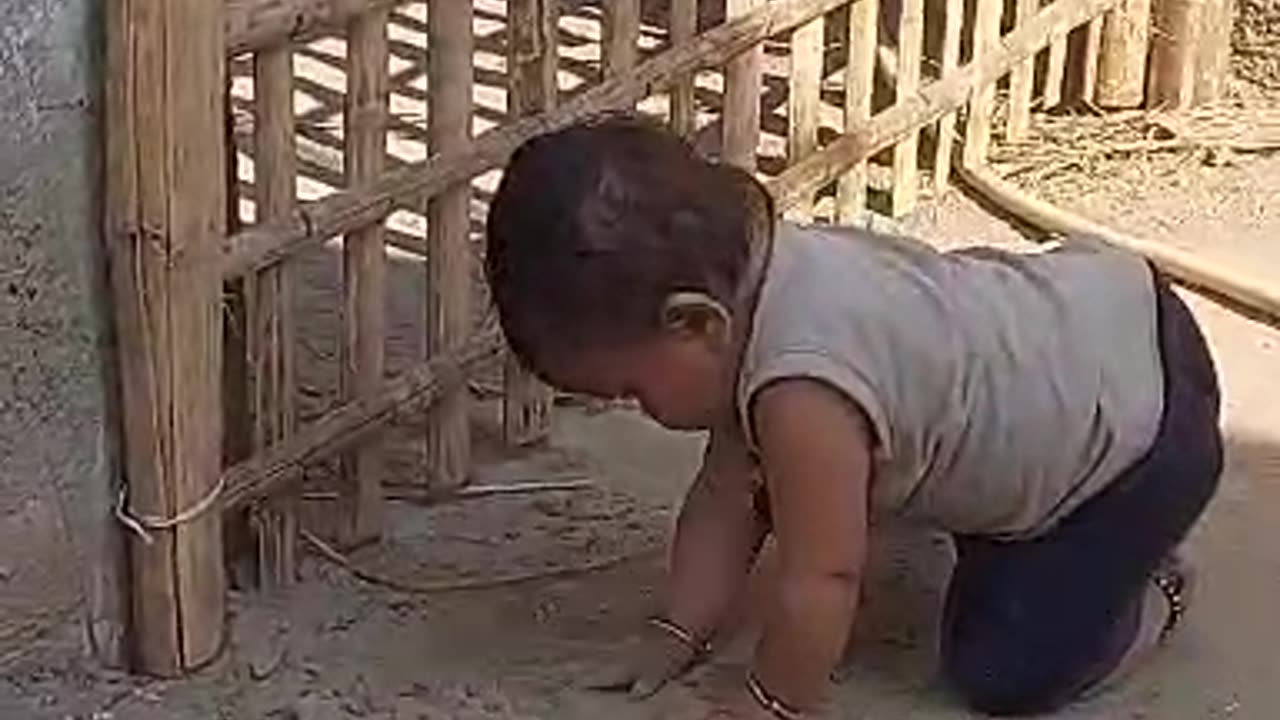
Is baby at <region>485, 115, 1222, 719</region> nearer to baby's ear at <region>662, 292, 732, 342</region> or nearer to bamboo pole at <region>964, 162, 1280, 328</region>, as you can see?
baby's ear at <region>662, 292, 732, 342</region>

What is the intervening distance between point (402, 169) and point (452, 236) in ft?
0.49

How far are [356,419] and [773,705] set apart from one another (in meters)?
0.72

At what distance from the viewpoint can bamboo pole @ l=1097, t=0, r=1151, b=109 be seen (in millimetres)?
4754

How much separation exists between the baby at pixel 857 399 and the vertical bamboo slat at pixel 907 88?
4.36ft

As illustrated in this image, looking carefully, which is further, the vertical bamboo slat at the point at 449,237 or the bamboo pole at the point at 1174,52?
the bamboo pole at the point at 1174,52

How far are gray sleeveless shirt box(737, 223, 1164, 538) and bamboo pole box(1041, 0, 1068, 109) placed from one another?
1.92 m

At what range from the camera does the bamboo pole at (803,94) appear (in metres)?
3.89

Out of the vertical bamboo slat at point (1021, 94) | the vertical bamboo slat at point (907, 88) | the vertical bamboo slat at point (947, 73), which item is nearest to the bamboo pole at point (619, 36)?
the vertical bamboo slat at point (907, 88)

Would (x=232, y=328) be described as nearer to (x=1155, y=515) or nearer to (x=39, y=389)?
(x=39, y=389)

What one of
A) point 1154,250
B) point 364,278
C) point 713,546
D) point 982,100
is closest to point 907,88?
point 982,100

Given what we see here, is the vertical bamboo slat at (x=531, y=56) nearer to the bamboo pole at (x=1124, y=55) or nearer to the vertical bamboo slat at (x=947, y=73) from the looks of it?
the vertical bamboo slat at (x=947, y=73)

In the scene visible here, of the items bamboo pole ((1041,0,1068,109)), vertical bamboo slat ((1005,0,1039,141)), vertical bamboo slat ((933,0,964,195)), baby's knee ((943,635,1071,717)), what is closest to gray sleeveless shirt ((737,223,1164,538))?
baby's knee ((943,635,1071,717))

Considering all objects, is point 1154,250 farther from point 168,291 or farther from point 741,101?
Result: point 168,291

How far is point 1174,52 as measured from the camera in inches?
190
